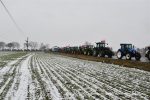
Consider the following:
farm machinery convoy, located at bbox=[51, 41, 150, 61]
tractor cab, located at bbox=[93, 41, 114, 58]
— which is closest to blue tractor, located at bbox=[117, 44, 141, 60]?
farm machinery convoy, located at bbox=[51, 41, 150, 61]

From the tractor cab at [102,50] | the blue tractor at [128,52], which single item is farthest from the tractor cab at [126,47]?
the tractor cab at [102,50]

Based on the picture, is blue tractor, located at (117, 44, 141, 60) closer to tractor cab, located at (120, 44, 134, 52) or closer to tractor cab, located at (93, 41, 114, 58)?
tractor cab, located at (120, 44, 134, 52)

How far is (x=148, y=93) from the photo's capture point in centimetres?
988

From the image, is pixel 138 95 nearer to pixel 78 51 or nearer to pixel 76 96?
pixel 76 96

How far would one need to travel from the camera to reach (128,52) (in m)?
29.0

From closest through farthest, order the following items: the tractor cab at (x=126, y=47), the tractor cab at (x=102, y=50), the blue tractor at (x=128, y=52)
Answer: the blue tractor at (x=128, y=52) → the tractor cab at (x=126, y=47) → the tractor cab at (x=102, y=50)

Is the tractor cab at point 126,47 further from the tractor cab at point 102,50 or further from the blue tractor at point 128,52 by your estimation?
the tractor cab at point 102,50

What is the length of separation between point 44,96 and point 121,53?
2193 cm

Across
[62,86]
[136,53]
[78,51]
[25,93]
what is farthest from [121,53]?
[78,51]

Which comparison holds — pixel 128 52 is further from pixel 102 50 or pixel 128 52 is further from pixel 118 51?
pixel 102 50

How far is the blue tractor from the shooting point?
28263 millimetres

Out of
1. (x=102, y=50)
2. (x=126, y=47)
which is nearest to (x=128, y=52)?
(x=126, y=47)

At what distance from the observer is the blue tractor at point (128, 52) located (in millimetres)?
28263

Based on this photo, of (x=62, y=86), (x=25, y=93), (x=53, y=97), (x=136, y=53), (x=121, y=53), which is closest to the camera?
(x=53, y=97)
